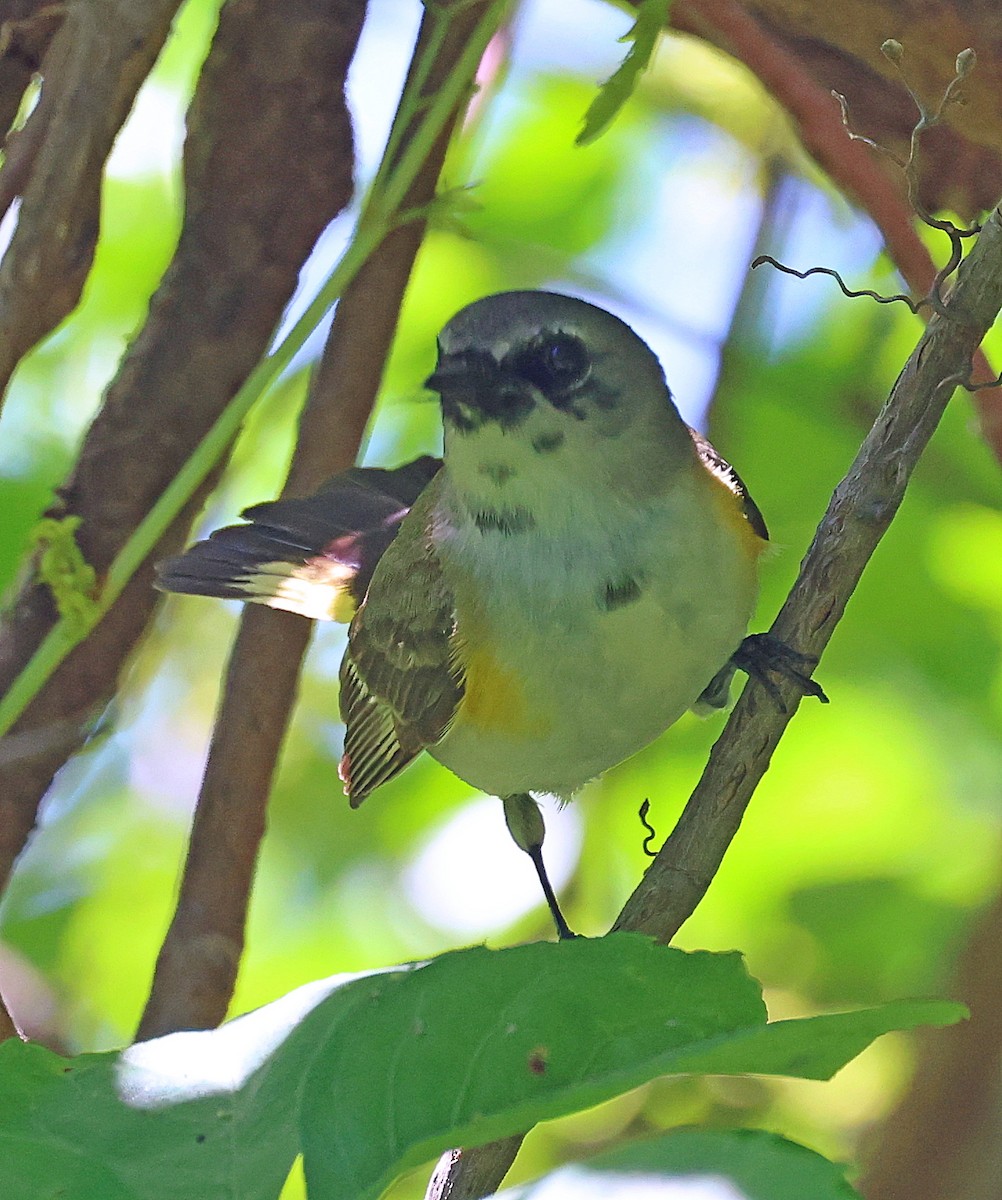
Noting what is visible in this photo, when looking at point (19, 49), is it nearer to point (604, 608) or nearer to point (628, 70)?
point (628, 70)

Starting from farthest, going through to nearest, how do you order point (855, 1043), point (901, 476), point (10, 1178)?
point (901, 476) → point (10, 1178) → point (855, 1043)

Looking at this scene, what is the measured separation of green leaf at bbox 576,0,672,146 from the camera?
1.82 m

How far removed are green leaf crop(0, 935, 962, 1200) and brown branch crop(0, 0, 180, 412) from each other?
1.15 metres

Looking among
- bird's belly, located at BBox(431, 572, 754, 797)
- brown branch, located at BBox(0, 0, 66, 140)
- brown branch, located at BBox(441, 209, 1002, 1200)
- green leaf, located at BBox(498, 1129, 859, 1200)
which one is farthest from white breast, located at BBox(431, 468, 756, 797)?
green leaf, located at BBox(498, 1129, 859, 1200)

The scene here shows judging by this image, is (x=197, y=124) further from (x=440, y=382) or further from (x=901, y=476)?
(x=901, y=476)

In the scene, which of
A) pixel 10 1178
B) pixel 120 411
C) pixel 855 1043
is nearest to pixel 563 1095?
pixel 855 1043

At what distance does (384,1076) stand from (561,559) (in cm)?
105

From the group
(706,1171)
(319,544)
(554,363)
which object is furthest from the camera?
(319,544)

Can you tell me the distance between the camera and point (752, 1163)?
77cm

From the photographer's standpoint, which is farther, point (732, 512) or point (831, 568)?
point (732, 512)

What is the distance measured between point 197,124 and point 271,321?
0.33 meters

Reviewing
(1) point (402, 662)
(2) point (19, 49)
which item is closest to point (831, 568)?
(1) point (402, 662)

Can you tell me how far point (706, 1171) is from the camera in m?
0.77

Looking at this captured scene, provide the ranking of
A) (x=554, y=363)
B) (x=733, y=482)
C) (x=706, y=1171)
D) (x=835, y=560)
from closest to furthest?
(x=706, y=1171), (x=835, y=560), (x=554, y=363), (x=733, y=482)
